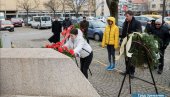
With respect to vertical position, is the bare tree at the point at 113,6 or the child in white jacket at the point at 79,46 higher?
the bare tree at the point at 113,6

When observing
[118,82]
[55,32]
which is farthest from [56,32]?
[118,82]

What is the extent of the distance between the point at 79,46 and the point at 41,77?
146 centimetres

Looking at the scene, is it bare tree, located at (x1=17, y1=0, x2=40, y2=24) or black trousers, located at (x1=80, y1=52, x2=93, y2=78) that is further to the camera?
bare tree, located at (x1=17, y1=0, x2=40, y2=24)

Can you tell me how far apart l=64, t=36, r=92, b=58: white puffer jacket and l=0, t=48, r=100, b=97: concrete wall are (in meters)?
1.05

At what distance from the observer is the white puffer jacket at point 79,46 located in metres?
6.50

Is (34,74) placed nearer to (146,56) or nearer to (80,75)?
(80,75)

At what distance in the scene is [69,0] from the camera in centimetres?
5925

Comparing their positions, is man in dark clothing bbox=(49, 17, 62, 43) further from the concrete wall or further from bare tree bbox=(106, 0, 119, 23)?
the concrete wall

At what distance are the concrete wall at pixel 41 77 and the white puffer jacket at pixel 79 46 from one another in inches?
41.3

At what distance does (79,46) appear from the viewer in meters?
6.53

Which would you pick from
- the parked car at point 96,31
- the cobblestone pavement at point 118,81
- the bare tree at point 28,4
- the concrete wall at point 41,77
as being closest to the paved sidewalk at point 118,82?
the cobblestone pavement at point 118,81

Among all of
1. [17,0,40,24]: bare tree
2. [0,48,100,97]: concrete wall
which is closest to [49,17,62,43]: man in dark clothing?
[0,48,100,97]: concrete wall

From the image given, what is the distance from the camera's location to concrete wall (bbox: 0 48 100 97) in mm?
5246

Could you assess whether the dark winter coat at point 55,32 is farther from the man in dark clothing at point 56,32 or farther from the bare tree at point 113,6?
the bare tree at point 113,6
